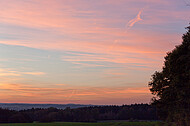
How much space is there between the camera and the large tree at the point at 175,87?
36.9 meters

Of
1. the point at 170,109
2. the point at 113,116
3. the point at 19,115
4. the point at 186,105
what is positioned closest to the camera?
the point at 186,105

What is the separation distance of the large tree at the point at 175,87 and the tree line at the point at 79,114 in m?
54.5

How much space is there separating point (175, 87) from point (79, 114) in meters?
85.5

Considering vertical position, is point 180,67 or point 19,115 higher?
point 180,67

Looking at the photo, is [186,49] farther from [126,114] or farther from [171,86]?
[126,114]

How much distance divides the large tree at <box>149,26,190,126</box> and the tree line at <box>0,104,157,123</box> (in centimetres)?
5449

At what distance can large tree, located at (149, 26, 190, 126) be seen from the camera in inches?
1453

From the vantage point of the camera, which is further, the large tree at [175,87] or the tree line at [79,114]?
the tree line at [79,114]

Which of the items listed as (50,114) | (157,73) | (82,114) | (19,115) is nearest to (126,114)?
(82,114)

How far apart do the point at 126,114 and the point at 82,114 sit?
20.8 meters

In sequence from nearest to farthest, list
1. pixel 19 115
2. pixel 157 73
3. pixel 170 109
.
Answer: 1. pixel 170 109
2. pixel 157 73
3. pixel 19 115

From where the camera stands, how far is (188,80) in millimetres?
36812

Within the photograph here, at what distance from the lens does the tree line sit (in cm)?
9475

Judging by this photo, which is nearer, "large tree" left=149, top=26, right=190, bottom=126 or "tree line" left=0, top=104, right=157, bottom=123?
"large tree" left=149, top=26, right=190, bottom=126
